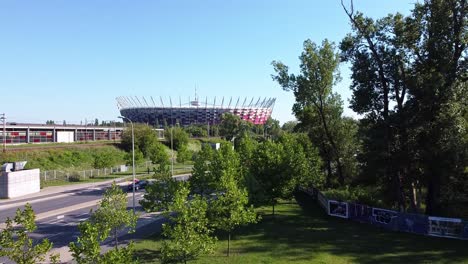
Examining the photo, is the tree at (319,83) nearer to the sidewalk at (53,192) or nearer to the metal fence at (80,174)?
the sidewalk at (53,192)

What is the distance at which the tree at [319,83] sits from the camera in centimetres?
4231

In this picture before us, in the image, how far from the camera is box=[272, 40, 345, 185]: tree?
42312 millimetres

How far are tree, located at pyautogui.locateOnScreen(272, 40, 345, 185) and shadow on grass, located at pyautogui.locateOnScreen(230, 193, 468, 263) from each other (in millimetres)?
15029

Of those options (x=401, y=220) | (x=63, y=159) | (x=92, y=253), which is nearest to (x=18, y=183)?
(x=63, y=159)

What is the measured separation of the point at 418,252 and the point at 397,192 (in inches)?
363

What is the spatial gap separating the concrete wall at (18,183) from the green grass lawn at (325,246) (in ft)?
90.1

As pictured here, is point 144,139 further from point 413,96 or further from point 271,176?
point 413,96

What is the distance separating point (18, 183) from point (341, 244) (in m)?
38.3

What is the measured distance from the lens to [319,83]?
4269 centimetres

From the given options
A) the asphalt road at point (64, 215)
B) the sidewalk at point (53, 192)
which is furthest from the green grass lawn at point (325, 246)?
the sidewalk at point (53, 192)

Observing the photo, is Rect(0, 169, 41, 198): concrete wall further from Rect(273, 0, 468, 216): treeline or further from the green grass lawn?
Rect(273, 0, 468, 216): treeline

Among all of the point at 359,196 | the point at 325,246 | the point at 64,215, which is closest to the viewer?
the point at 325,246

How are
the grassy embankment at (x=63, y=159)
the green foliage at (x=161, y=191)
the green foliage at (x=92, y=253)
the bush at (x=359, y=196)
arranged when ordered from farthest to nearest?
the grassy embankment at (x=63, y=159) → the bush at (x=359, y=196) → the green foliage at (x=161, y=191) → the green foliage at (x=92, y=253)

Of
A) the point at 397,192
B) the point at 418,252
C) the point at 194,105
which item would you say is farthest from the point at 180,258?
the point at 194,105
